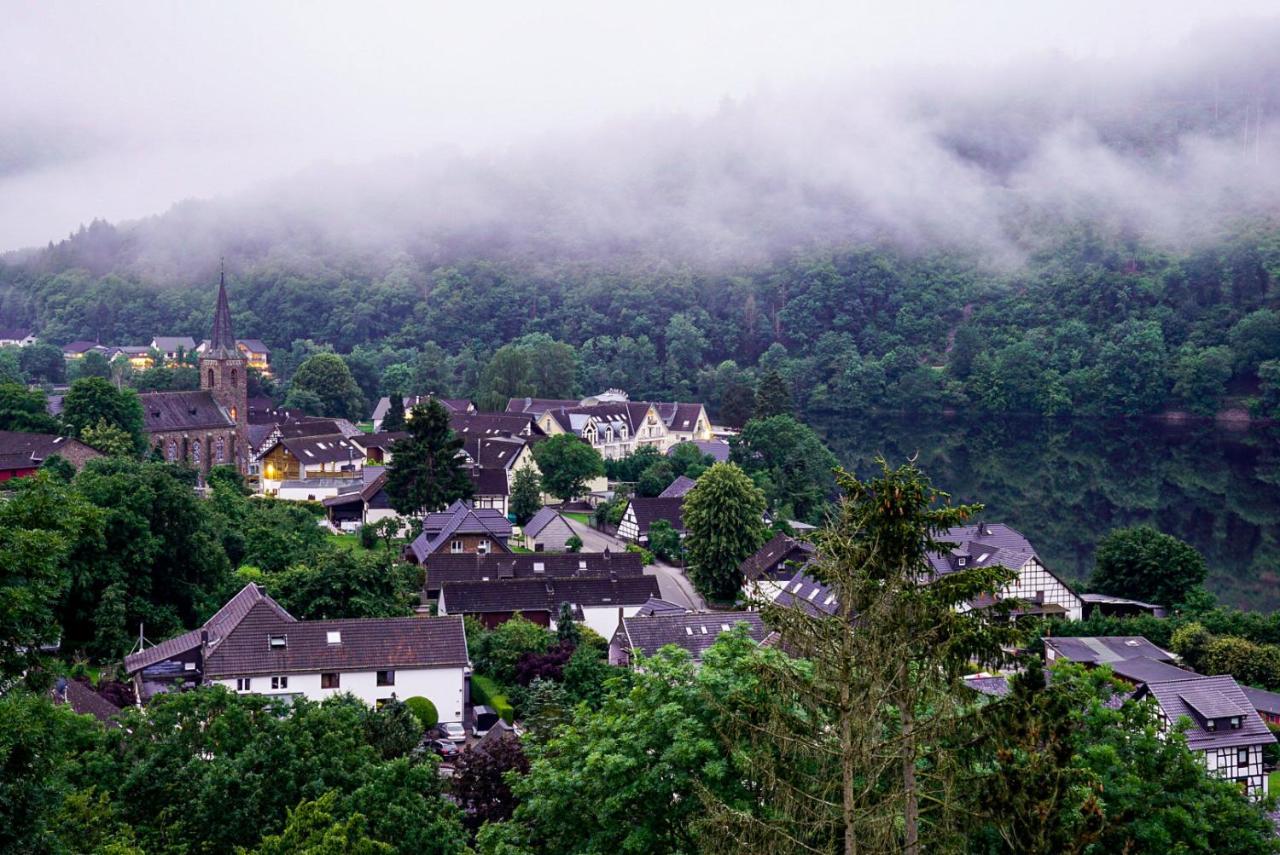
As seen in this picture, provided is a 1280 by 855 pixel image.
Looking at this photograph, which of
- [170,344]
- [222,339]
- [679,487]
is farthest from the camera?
[170,344]

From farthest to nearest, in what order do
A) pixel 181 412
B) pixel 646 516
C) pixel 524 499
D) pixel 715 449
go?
1. pixel 715 449
2. pixel 181 412
3. pixel 524 499
4. pixel 646 516

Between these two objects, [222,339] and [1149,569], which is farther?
[222,339]

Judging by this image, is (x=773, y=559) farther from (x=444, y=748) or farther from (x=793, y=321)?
(x=793, y=321)

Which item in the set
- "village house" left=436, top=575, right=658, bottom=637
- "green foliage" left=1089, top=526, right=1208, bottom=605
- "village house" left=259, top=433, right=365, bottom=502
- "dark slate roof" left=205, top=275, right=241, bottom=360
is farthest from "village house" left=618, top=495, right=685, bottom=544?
"dark slate roof" left=205, top=275, right=241, bottom=360

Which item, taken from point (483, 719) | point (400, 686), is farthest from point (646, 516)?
point (400, 686)

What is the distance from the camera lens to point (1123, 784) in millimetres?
15844

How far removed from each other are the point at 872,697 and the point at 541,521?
1659 inches

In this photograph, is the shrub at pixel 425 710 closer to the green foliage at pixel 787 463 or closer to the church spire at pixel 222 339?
the green foliage at pixel 787 463

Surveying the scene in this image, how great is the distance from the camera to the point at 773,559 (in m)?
43.4

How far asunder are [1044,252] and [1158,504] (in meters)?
95.5

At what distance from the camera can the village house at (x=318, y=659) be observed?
29062 mm

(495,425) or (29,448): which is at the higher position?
(29,448)

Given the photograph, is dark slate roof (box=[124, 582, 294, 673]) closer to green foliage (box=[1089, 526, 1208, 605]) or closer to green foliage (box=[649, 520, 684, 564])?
green foliage (box=[649, 520, 684, 564])

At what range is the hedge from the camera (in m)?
30.4
